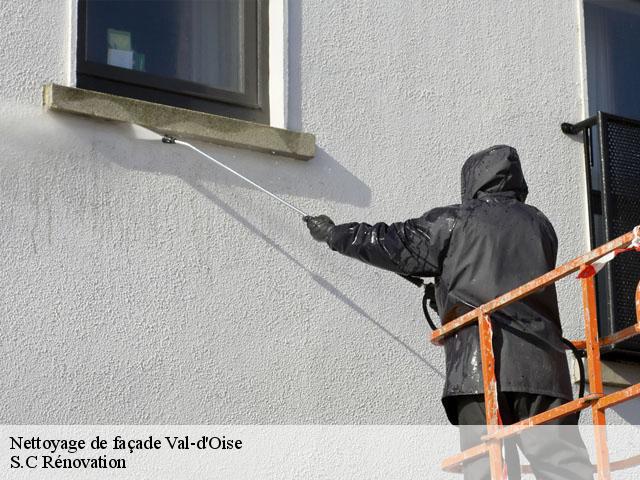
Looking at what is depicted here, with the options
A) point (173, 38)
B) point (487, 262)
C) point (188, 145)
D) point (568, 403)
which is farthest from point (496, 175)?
point (173, 38)

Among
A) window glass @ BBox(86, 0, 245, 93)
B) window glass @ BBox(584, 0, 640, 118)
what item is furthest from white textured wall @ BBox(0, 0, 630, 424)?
window glass @ BBox(584, 0, 640, 118)

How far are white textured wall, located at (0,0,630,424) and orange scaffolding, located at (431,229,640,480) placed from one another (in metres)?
1.17

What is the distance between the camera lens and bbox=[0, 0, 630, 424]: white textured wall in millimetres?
6441

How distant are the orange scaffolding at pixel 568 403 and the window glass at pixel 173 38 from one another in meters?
2.15

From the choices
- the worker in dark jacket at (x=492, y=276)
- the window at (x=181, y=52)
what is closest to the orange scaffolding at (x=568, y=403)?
the worker in dark jacket at (x=492, y=276)

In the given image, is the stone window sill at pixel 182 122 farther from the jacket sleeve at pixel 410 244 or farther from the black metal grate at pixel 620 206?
the black metal grate at pixel 620 206

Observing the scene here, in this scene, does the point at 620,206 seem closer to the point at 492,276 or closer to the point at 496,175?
the point at 496,175

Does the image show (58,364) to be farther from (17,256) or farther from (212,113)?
(212,113)

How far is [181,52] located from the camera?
7.36 m

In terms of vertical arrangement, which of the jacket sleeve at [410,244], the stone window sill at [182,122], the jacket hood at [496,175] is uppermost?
the stone window sill at [182,122]

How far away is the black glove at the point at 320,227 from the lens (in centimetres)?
655

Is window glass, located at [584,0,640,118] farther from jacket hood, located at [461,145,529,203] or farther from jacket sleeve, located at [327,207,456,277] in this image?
jacket sleeve, located at [327,207,456,277]

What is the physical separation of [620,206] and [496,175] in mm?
1870

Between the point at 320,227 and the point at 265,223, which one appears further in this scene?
the point at 265,223
